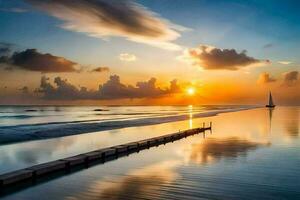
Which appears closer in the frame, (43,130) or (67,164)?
(67,164)

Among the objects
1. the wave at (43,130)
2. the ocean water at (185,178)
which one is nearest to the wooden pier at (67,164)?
the ocean water at (185,178)

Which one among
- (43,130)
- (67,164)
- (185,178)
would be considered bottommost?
(43,130)

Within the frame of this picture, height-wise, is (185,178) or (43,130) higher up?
(185,178)

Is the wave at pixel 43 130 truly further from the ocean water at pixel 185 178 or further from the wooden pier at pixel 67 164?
the wooden pier at pixel 67 164

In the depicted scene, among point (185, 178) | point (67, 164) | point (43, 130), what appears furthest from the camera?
point (43, 130)

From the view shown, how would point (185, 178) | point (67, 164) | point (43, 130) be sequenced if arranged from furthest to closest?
point (43, 130) < point (67, 164) < point (185, 178)

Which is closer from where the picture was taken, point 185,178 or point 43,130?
point 185,178

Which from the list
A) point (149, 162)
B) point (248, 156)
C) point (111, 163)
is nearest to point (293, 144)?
point (248, 156)

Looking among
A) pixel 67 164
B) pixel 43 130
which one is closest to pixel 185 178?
pixel 67 164

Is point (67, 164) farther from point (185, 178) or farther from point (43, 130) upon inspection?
point (43, 130)

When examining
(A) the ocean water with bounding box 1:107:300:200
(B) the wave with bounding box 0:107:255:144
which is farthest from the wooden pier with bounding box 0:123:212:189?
(B) the wave with bounding box 0:107:255:144

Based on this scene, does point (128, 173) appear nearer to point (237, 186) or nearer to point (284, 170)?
point (237, 186)

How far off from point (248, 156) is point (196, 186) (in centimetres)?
1308

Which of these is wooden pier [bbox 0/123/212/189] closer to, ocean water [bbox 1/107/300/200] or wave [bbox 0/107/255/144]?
ocean water [bbox 1/107/300/200]
